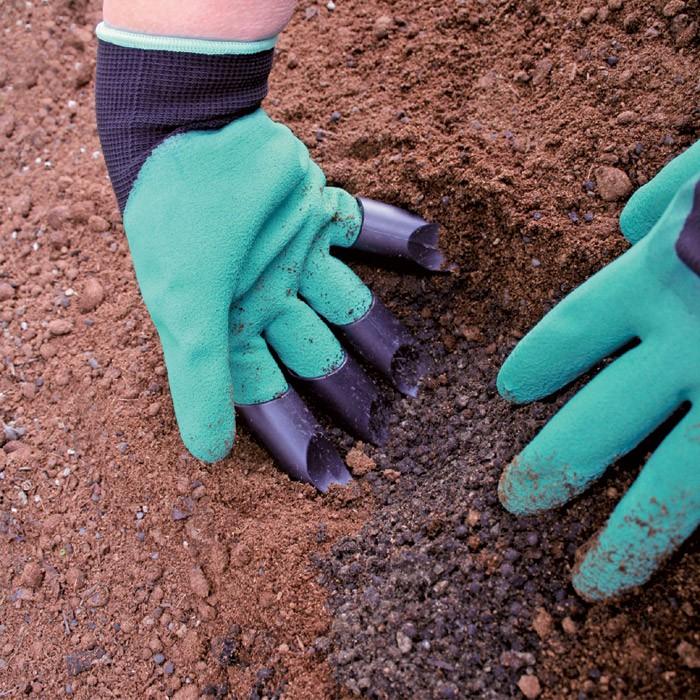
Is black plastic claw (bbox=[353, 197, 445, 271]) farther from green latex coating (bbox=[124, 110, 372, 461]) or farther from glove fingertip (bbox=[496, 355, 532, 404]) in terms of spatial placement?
glove fingertip (bbox=[496, 355, 532, 404])

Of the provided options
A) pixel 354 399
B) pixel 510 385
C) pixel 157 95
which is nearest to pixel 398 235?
pixel 354 399

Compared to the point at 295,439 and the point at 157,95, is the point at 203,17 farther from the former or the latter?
the point at 295,439

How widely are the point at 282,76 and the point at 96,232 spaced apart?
2.34 feet

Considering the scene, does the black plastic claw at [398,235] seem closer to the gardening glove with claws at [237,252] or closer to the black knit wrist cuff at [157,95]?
the gardening glove with claws at [237,252]

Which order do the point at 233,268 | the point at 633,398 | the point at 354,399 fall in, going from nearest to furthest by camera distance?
the point at 633,398
the point at 233,268
the point at 354,399

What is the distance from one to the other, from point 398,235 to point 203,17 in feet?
2.10

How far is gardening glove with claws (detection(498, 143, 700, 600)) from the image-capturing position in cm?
110

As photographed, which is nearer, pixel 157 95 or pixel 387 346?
pixel 157 95

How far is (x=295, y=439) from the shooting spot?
1.55 meters

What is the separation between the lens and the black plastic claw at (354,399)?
1632 mm

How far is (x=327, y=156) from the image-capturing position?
1908 mm

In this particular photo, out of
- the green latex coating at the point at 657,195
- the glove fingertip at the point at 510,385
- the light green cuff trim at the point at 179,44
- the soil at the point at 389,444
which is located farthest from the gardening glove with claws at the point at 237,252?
the green latex coating at the point at 657,195

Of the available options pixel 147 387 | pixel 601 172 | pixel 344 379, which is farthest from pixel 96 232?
pixel 601 172

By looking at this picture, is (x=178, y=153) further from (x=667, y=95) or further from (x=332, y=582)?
(x=667, y=95)
